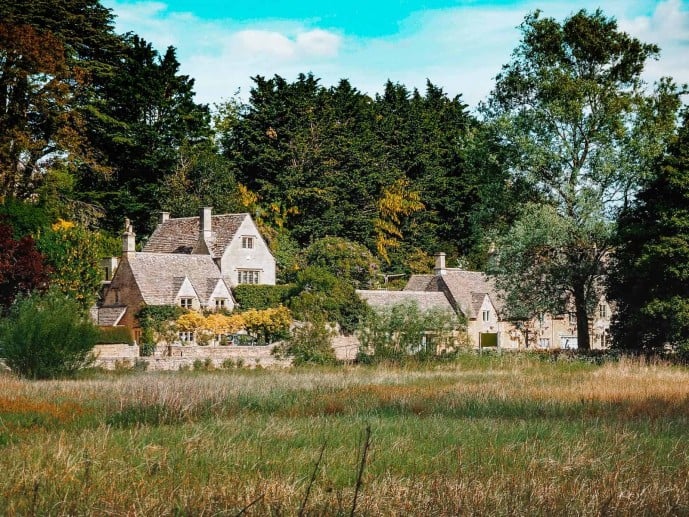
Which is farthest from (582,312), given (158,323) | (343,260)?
(343,260)

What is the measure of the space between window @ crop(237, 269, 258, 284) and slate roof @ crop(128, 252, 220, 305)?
2407 millimetres

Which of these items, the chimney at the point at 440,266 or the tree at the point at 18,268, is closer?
the tree at the point at 18,268

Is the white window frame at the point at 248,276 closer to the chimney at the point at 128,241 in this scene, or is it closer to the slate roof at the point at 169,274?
the slate roof at the point at 169,274

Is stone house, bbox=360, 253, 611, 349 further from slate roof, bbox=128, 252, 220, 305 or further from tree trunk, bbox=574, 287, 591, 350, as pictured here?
tree trunk, bbox=574, 287, 591, 350

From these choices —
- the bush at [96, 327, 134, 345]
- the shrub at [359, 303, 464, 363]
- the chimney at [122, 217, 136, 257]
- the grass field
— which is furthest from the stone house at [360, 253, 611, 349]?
the grass field

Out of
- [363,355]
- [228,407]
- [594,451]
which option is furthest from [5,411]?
[363,355]

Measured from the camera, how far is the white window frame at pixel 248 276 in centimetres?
6314

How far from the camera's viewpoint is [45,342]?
31453mm

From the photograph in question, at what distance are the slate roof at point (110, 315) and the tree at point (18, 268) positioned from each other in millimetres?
9469

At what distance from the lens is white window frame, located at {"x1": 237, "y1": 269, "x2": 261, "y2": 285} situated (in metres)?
63.1

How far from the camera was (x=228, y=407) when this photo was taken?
19.0m

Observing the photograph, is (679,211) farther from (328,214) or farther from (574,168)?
(328,214)

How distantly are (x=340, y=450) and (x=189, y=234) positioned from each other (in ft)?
173

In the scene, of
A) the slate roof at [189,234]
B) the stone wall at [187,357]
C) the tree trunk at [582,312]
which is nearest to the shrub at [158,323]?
the stone wall at [187,357]
